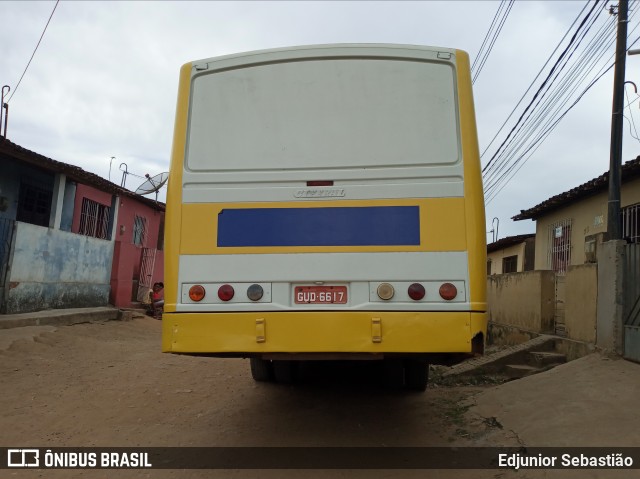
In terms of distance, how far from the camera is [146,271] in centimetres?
1625

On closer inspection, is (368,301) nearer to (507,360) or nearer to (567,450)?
(567,450)

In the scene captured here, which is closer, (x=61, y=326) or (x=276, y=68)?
(x=276, y=68)

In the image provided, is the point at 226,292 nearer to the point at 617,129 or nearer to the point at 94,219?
the point at 617,129

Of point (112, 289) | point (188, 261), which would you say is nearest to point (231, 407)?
point (188, 261)

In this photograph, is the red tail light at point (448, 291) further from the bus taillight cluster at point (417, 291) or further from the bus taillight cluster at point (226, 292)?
the bus taillight cluster at point (226, 292)

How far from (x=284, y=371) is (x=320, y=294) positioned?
2938mm

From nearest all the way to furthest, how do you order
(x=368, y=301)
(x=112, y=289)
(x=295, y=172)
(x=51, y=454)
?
(x=368, y=301) < (x=295, y=172) < (x=51, y=454) < (x=112, y=289)

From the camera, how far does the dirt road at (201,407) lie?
4727mm

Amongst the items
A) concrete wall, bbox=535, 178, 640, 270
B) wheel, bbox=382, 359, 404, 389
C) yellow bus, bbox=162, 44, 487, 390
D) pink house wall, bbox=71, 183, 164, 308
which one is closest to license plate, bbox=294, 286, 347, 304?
yellow bus, bbox=162, 44, 487, 390

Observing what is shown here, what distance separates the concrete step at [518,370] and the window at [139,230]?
14.4m

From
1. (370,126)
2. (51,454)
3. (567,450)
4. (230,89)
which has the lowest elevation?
(51,454)

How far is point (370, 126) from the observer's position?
3896mm

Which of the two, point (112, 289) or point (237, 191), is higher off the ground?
point (237, 191)

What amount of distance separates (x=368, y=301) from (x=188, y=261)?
1.36 meters
